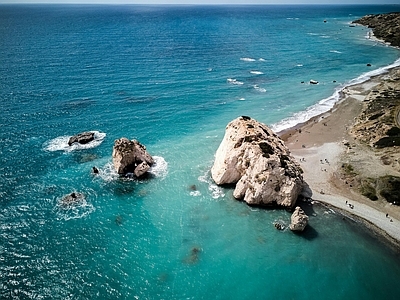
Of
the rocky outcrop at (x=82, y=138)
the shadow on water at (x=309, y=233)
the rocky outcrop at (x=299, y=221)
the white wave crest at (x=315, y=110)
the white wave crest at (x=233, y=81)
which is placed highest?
the white wave crest at (x=233, y=81)

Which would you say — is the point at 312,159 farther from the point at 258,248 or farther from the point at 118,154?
the point at 118,154

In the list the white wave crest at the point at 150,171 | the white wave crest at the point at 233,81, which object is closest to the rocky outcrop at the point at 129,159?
the white wave crest at the point at 150,171

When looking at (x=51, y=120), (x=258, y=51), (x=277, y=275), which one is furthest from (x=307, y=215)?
(x=258, y=51)

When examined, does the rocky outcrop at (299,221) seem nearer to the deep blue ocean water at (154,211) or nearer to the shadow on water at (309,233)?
the shadow on water at (309,233)

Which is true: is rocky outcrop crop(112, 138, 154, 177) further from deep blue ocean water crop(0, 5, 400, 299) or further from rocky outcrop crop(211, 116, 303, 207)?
rocky outcrop crop(211, 116, 303, 207)

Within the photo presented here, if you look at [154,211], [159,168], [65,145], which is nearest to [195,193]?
[154,211]

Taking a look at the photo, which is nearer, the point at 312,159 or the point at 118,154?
the point at 118,154
